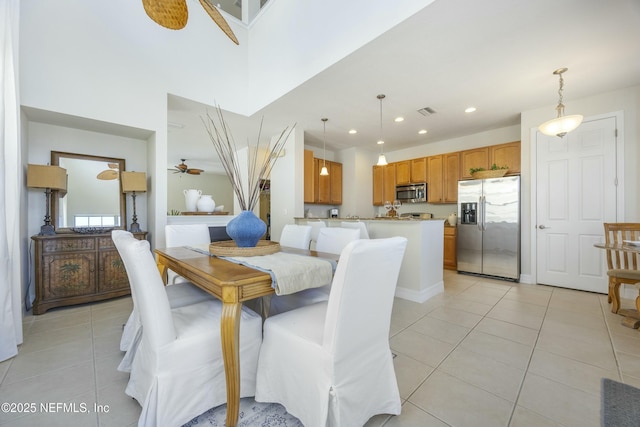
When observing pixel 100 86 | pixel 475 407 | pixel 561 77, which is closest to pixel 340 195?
pixel 561 77

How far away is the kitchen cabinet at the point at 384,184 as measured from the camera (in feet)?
19.5

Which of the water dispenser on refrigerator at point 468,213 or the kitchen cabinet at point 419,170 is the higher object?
the kitchen cabinet at point 419,170

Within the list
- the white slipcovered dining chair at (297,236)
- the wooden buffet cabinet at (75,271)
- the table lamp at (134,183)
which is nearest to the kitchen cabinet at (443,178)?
the white slipcovered dining chair at (297,236)

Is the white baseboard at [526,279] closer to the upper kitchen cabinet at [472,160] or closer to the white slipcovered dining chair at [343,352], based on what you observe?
the upper kitchen cabinet at [472,160]

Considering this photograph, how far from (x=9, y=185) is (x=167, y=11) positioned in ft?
5.88

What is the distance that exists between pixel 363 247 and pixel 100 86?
11.8 ft

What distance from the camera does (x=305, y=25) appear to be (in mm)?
3098

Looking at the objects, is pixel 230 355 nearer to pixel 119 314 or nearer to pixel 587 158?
pixel 119 314

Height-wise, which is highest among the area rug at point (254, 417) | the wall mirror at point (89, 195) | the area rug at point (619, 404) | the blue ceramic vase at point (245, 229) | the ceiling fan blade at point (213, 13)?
the ceiling fan blade at point (213, 13)

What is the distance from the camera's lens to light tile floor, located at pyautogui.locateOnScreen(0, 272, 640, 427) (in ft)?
4.26

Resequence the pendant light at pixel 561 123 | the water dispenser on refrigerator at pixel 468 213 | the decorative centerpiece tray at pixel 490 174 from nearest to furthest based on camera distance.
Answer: the pendant light at pixel 561 123 → the decorative centerpiece tray at pixel 490 174 → the water dispenser on refrigerator at pixel 468 213

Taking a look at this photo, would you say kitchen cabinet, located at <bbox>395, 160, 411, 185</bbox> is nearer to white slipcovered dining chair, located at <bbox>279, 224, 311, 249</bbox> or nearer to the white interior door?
the white interior door

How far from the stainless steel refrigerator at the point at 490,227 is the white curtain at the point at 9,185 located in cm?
538

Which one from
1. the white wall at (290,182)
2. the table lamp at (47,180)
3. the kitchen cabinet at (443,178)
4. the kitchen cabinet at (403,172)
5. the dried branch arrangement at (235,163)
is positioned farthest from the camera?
the kitchen cabinet at (403,172)
